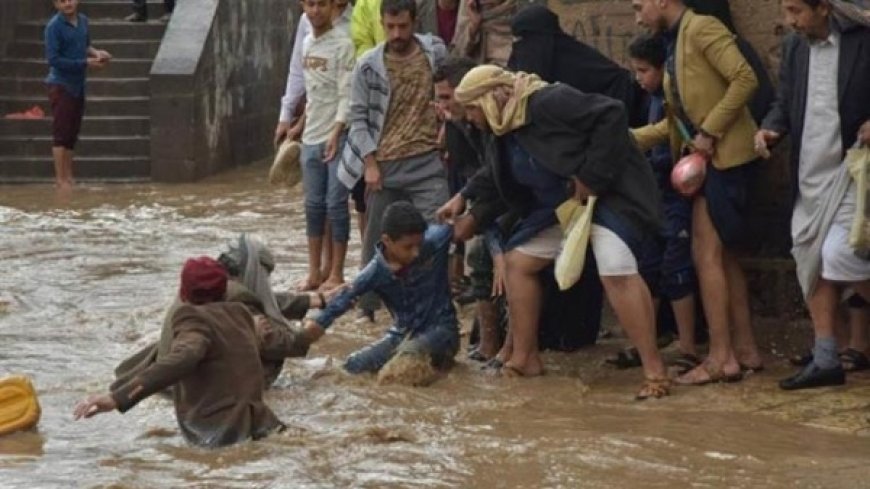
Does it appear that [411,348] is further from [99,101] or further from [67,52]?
[99,101]

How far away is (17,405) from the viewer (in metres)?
9.94

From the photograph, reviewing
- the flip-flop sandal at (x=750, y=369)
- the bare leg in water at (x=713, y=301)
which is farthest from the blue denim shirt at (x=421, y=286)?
the flip-flop sandal at (x=750, y=369)

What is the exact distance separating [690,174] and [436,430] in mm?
1752

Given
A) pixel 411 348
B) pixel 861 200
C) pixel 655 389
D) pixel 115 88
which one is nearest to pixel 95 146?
pixel 115 88

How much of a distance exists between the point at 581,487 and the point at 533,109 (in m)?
2.33

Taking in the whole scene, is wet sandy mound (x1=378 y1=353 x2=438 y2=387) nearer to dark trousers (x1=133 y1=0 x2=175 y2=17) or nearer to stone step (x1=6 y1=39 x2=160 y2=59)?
stone step (x1=6 y1=39 x2=160 y2=59)

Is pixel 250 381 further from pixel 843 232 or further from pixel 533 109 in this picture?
pixel 843 232

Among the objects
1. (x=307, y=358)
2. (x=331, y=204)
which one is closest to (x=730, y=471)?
(x=307, y=358)

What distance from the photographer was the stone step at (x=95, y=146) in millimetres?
20547

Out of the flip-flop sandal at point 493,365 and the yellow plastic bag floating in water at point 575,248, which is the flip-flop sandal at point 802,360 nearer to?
the yellow plastic bag floating in water at point 575,248

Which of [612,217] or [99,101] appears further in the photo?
[99,101]

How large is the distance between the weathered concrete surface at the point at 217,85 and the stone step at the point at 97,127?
41 cm

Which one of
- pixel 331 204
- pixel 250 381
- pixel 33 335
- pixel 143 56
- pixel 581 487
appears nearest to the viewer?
pixel 581 487

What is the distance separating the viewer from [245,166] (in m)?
21.9
